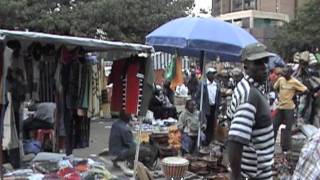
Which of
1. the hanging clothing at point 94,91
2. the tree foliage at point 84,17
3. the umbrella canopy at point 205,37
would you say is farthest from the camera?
the tree foliage at point 84,17

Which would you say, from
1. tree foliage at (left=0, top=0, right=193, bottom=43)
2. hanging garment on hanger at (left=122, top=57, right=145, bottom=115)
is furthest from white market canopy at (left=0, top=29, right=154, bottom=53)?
tree foliage at (left=0, top=0, right=193, bottom=43)

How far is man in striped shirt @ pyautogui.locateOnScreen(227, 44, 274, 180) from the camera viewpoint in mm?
4047

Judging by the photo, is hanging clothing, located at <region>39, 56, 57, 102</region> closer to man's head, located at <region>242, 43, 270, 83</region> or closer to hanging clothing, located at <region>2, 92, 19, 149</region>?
hanging clothing, located at <region>2, 92, 19, 149</region>

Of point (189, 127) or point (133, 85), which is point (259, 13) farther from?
point (133, 85)

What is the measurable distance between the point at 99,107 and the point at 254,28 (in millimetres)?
67244

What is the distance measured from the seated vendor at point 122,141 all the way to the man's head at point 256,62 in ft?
17.0

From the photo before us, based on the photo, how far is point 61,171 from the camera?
6.61 m

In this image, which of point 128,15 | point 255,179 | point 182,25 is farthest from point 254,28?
point 255,179

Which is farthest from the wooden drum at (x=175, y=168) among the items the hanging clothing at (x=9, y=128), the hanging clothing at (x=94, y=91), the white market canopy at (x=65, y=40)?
the hanging clothing at (x=9, y=128)

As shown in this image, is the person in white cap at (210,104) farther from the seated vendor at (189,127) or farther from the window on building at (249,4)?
the window on building at (249,4)

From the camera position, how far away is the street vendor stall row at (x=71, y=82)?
265 inches

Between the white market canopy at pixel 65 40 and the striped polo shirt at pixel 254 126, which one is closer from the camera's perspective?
the striped polo shirt at pixel 254 126

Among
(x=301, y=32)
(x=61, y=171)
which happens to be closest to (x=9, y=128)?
(x=61, y=171)

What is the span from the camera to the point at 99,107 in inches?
320
